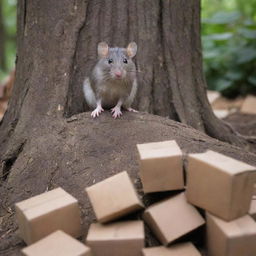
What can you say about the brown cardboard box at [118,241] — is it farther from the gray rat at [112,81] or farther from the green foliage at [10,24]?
the green foliage at [10,24]

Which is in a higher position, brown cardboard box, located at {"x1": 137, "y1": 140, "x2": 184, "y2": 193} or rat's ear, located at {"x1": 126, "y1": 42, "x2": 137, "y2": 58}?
rat's ear, located at {"x1": 126, "y1": 42, "x2": 137, "y2": 58}

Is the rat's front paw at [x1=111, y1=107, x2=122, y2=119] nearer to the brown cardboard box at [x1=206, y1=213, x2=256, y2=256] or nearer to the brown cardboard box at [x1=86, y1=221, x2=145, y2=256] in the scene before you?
the brown cardboard box at [x1=86, y1=221, x2=145, y2=256]

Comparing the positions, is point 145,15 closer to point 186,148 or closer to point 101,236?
point 186,148

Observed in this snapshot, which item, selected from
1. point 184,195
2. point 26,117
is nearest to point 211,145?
point 184,195

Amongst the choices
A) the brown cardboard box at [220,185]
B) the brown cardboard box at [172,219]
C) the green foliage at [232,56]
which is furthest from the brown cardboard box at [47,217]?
the green foliage at [232,56]

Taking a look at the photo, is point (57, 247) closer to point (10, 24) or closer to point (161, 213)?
point (161, 213)

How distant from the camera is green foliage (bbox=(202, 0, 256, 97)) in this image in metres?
7.99

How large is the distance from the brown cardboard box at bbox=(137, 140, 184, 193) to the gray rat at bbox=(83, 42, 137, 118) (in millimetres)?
1006

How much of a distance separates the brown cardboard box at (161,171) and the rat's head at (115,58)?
3.85 ft

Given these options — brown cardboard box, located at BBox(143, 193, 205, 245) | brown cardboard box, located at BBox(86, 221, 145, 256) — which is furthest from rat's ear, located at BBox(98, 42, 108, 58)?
Answer: brown cardboard box, located at BBox(86, 221, 145, 256)

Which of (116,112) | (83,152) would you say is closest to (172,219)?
(83,152)

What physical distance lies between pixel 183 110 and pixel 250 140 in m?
1.19

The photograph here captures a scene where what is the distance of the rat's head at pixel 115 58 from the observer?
4.10 meters

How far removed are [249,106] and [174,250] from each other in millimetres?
4577
